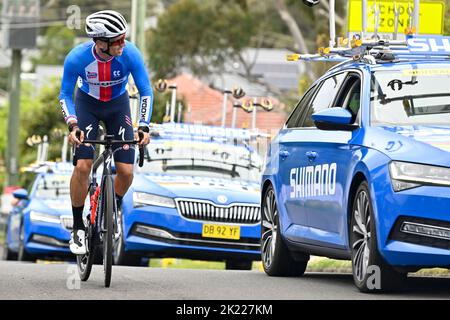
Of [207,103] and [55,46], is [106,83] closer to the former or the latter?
[207,103]

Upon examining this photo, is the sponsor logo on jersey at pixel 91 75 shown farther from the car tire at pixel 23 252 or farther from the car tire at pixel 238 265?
the car tire at pixel 23 252

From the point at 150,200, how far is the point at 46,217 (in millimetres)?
4285

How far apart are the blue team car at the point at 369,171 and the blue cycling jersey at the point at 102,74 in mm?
1288

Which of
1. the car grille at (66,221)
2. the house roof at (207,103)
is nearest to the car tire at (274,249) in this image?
the car grille at (66,221)

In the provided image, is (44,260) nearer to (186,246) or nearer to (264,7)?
(186,246)

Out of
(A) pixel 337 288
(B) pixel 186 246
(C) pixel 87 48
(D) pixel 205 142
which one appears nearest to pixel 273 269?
(A) pixel 337 288

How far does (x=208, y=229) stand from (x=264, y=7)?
30.2 meters

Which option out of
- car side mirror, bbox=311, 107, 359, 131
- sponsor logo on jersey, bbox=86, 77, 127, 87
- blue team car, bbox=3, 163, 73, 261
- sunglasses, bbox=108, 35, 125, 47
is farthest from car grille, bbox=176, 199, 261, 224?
car side mirror, bbox=311, 107, 359, 131

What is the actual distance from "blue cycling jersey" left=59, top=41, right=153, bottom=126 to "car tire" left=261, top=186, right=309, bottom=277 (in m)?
2.07

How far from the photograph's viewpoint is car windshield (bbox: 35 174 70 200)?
2127 centimetres

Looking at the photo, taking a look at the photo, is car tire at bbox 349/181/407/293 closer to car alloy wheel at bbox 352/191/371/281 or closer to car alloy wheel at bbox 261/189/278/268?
car alloy wheel at bbox 352/191/371/281

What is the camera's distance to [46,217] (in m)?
20.3

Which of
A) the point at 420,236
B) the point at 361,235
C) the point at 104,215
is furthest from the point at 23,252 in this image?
the point at 420,236

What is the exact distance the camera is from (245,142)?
62.0 feet
